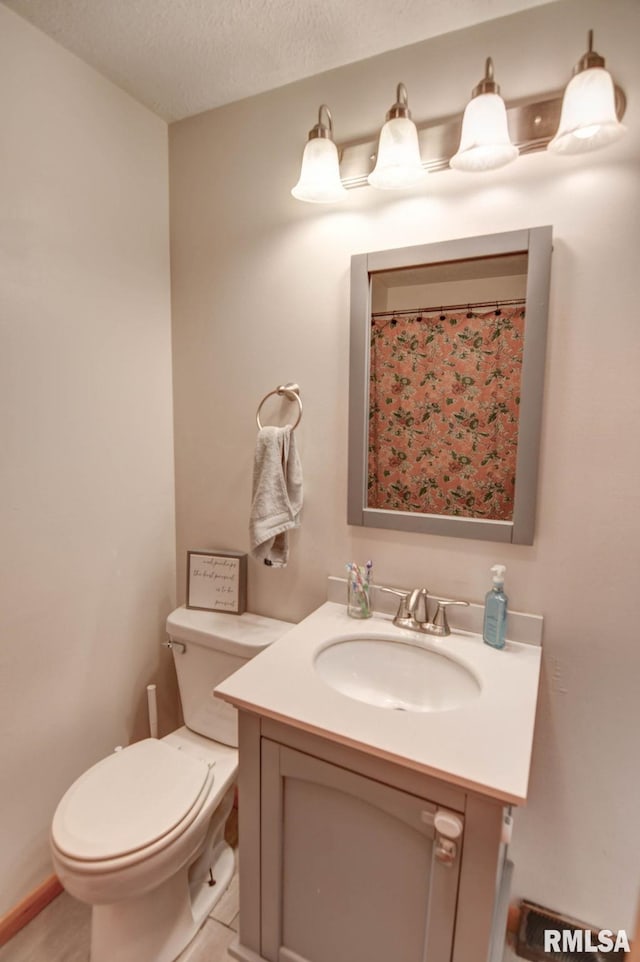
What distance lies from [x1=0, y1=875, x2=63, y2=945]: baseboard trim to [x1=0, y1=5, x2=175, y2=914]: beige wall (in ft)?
0.08

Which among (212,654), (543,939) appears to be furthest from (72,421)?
(543,939)

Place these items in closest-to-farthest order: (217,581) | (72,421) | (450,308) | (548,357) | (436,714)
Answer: (436,714) → (548,357) → (450,308) → (72,421) → (217,581)

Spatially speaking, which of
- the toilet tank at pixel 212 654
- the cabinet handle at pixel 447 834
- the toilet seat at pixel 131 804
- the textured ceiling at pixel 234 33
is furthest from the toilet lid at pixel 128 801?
the textured ceiling at pixel 234 33

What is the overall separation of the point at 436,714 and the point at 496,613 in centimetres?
35

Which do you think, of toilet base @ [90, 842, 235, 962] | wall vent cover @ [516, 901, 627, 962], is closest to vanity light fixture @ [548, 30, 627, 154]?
wall vent cover @ [516, 901, 627, 962]

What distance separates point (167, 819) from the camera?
43.6 inches

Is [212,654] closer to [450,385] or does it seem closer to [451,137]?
[450,385]

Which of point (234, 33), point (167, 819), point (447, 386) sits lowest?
point (167, 819)

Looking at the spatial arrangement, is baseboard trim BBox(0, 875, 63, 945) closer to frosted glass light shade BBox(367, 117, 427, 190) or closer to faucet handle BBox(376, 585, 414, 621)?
faucet handle BBox(376, 585, 414, 621)

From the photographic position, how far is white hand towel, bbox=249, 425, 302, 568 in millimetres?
1340

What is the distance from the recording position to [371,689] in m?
1.21

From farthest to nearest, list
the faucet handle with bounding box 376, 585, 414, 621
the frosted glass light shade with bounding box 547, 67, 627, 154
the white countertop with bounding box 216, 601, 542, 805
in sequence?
1. the faucet handle with bounding box 376, 585, 414, 621
2. the frosted glass light shade with bounding box 547, 67, 627, 154
3. the white countertop with bounding box 216, 601, 542, 805

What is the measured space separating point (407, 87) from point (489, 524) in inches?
45.1

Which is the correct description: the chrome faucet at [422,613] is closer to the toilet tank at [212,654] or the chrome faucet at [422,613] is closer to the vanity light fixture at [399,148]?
the toilet tank at [212,654]
